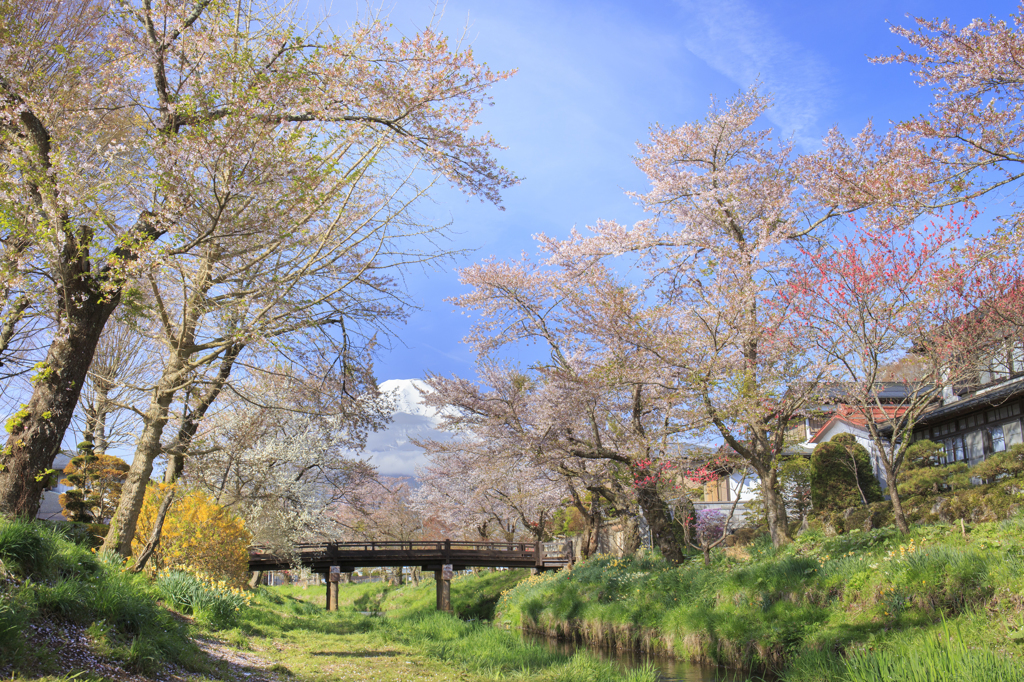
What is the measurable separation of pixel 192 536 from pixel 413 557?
12944mm

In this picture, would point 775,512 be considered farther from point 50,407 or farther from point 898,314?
point 50,407

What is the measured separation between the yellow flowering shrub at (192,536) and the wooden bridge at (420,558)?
27.3 ft

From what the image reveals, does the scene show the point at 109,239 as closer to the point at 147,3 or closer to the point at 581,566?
the point at 147,3

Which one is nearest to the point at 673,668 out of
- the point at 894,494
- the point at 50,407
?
the point at 894,494

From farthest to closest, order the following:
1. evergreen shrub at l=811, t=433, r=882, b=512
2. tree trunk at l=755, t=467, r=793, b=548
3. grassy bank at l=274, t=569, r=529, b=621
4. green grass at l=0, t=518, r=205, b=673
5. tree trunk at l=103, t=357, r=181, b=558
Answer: grassy bank at l=274, t=569, r=529, b=621 < evergreen shrub at l=811, t=433, r=882, b=512 < tree trunk at l=755, t=467, r=793, b=548 < tree trunk at l=103, t=357, r=181, b=558 < green grass at l=0, t=518, r=205, b=673

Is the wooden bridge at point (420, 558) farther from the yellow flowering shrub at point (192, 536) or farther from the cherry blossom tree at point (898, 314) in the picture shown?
the cherry blossom tree at point (898, 314)

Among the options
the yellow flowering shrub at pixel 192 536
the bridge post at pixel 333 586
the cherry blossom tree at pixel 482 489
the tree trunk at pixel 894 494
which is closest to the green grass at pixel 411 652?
the yellow flowering shrub at pixel 192 536

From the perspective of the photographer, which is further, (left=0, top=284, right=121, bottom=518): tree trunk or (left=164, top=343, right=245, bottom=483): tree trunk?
(left=164, top=343, right=245, bottom=483): tree trunk

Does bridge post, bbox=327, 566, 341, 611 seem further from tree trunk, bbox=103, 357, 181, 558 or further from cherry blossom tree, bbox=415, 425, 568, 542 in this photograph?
tree trunk, bbox=103, 357, 181, 558

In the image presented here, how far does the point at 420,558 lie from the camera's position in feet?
80.4

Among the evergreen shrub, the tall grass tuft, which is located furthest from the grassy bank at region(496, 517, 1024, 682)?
the tall grass tuft

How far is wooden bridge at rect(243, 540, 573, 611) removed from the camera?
74.7 ft

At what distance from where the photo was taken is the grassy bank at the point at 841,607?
7141 millimetres

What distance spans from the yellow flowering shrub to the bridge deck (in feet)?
26.3
